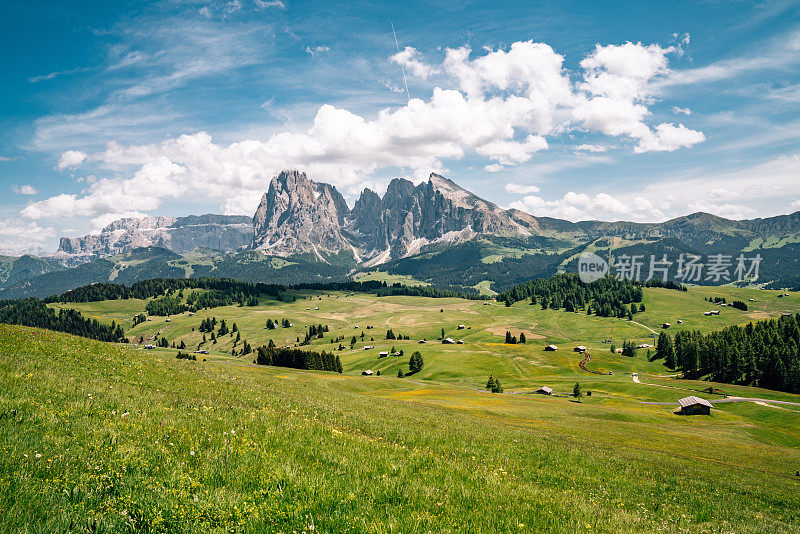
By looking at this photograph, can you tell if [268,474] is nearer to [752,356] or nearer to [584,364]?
[752,356]

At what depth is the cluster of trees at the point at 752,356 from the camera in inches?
4569

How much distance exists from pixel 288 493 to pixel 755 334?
195 meters

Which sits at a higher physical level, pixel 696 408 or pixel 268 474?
pixel 268 474

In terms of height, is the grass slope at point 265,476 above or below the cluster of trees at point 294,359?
above

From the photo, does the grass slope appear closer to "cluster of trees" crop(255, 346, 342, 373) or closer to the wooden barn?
the wooden barn

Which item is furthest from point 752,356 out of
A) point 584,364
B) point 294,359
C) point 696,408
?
point 294,359

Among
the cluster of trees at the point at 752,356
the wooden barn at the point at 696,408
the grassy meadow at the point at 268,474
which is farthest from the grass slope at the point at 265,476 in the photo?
the cluster of trees at the point at 752,356

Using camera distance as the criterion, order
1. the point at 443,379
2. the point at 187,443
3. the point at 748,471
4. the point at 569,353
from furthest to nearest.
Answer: the point at 569,353, the point at 443,379, the point at 748,471, the point at 187,443

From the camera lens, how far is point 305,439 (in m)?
11.6

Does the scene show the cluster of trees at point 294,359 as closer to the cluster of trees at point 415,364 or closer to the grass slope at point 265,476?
the cluster of trees at point 415,364

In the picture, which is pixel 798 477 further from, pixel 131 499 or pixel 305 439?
pixel 131 499

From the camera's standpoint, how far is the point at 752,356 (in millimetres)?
125062

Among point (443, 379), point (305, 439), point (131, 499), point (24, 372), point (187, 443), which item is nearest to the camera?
point (131, 499)

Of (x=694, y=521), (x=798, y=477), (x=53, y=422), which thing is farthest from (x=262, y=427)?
(x=798, y=477)
